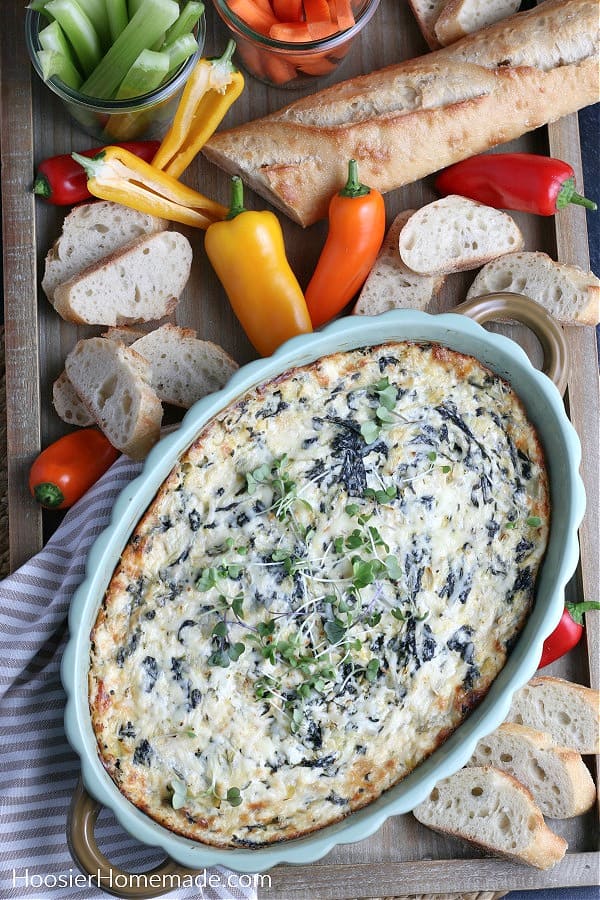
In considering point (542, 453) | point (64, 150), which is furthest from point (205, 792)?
point (64, 150)

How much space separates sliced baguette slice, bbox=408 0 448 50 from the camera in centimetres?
291

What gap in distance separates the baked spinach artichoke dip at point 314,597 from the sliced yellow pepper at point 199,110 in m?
0.79

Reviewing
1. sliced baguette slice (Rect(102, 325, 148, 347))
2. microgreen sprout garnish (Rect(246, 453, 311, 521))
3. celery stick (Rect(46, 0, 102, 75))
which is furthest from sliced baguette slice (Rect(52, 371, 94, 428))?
celery stick (Rect(46, 0, 102, 75))

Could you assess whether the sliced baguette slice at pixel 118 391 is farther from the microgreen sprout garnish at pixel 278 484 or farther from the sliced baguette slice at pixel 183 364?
the microgreen sprout garnish at pixel 278 484

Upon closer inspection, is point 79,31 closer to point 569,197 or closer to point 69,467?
point 69,467

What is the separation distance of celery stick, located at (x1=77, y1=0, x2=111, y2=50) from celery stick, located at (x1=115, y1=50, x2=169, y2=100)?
153 millimetres

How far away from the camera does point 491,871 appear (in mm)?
2717

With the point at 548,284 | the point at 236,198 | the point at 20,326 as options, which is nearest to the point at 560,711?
the point at 548,284

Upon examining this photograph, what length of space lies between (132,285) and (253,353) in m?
0.38

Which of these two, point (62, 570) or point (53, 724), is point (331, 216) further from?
point (53, 724)

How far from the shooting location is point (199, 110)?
9.09 ft

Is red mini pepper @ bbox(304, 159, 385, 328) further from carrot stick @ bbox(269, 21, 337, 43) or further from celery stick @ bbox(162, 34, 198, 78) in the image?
celery stick @ bbox(162, 34, 198, 78)

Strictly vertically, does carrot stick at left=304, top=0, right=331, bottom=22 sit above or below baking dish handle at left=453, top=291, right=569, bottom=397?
above

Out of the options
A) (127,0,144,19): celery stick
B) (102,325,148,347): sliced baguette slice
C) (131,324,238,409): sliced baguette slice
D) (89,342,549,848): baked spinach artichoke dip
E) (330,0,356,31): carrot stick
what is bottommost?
(89,342,549,848): baked spinach artichoke dip
